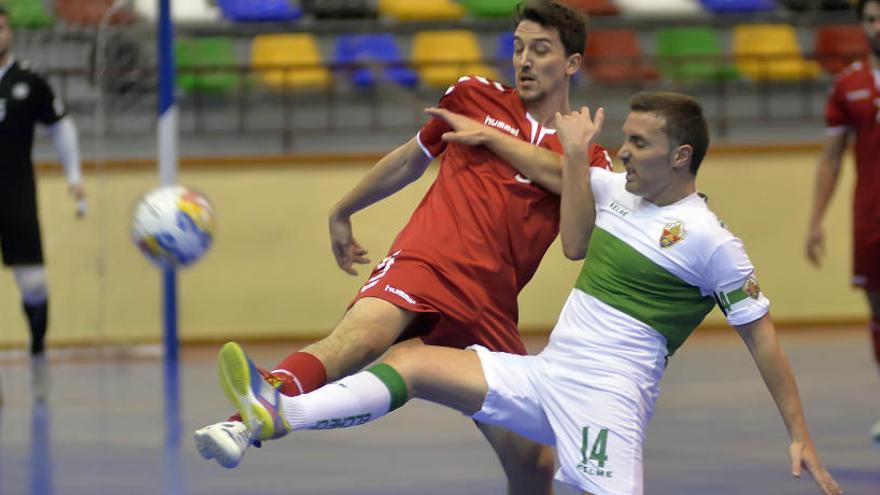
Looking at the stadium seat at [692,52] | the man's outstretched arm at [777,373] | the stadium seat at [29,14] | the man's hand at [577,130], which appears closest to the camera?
the man's outstretched arm at [777,373]

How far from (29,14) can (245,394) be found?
8722mm

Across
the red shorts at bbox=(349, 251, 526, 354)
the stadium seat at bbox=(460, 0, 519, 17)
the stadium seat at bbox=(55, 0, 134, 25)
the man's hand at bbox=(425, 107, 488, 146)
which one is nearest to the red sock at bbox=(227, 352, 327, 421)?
the red shorts at bbox=(349, 251, 526, 354)

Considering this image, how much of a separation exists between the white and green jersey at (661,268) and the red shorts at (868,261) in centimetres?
316

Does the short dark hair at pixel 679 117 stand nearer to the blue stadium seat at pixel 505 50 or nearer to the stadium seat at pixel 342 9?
the blue stadium seat at pixel 505 50

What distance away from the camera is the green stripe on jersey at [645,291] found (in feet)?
13.8

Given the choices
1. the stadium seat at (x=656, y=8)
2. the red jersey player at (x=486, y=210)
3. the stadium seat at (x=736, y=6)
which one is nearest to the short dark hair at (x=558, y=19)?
the red jersey player at (x=486, y=210)

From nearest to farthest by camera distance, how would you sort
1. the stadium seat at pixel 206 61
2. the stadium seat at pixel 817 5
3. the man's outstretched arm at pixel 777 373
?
the man's outstretched arm at pixel 777 373 < the stadium seat at pixel 206 61 < the stadium seat at pixel 817 5

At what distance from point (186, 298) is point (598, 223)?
720cm

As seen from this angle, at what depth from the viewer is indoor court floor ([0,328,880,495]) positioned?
6047 mm

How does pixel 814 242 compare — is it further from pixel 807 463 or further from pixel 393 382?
pixel 393 382

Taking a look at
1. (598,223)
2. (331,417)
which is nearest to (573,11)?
(598,223)

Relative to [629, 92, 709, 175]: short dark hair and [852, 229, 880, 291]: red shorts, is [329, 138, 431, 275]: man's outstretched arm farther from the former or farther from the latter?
[852, 229, 880, 291]: red shorts

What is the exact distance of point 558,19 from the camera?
14.8 feet

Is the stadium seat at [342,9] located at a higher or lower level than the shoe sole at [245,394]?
lower
